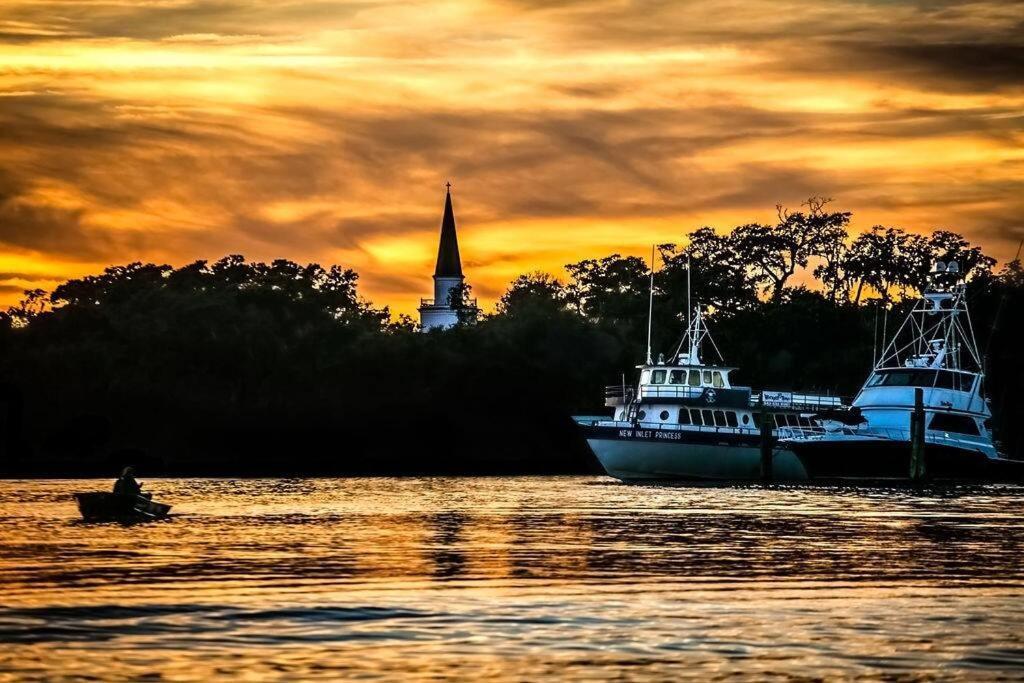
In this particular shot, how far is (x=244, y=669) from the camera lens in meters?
28.9

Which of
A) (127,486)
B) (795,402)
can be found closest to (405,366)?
(795,402)

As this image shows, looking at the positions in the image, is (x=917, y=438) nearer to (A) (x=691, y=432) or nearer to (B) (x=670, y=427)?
(A) (x=691, y=432)

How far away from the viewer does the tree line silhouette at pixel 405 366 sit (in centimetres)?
12531

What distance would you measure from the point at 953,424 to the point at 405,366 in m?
55.3

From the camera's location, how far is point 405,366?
136 metres

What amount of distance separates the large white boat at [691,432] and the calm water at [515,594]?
19433 millimetres

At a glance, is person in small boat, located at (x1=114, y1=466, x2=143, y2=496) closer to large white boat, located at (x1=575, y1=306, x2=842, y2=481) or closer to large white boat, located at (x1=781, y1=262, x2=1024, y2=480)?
large white boat, located at (x1=575, y1=306, x2=842, y2=481)

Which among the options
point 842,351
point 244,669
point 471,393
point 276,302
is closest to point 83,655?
point 244,669

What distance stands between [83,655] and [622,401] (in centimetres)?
6495

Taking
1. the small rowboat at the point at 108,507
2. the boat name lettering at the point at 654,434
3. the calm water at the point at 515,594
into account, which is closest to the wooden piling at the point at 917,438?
the boat name lettering at the point at 654,434

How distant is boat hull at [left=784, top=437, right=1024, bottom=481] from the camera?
89.2 metres

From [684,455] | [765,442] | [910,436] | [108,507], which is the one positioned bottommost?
[108,507]

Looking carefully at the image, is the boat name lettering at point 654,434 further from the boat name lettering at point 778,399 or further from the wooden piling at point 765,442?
the boat name lettering at point 778,399

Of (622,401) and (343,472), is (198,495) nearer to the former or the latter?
(622,401)
